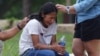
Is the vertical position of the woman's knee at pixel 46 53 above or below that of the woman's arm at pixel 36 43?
below

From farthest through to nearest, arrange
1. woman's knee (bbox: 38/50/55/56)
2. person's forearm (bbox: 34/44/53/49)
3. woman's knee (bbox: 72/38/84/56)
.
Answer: woman's knee (bbox: 72/38/84/56), person's forearm (bbox: 34/44/53/49), woman's knee (bbox: 38/50/55/56)

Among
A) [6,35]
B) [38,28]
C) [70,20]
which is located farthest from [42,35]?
[70,20]

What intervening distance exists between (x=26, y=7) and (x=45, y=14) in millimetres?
18087

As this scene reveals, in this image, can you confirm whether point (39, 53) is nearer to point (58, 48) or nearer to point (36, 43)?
point (36, 43)

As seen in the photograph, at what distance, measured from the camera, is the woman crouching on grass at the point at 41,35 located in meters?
6.11

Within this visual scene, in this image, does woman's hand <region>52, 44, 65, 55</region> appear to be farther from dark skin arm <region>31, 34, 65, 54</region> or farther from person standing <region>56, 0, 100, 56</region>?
person standing <region>56, 0, 100, 56</region>

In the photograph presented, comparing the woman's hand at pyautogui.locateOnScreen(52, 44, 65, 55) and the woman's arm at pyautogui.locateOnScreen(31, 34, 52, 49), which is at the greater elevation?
the woman's arm at pyautogui.locateOnScreen(31, 34, 52, 49)

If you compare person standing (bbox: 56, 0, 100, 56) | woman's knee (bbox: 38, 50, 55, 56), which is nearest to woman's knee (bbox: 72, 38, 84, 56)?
person standing (bbox: 56, 0, 100, 56)

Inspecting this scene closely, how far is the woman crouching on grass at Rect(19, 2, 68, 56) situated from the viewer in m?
6.11

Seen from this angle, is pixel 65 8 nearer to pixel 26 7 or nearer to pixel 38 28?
pixel 38 28

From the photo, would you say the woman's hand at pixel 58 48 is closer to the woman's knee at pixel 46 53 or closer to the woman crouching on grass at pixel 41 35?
the woman crouching on grass at pixel 41 35

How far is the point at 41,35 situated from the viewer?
626 centimetres

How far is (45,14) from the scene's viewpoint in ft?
20.1

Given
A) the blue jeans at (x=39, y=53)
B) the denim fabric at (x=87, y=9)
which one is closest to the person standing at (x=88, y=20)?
the denim fabric at (x=87, y=9)
